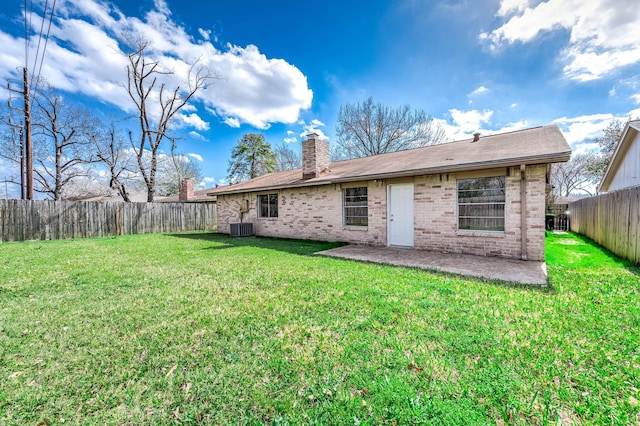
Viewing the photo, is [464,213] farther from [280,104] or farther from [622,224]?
[280,104]

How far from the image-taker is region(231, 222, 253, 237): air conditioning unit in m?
13.0

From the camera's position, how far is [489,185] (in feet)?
23.4

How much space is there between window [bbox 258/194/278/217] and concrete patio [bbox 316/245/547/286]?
5260mm

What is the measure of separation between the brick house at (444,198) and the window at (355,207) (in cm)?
4

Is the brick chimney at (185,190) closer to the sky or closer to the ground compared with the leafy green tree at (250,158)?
closer to the ground

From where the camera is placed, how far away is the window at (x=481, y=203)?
6984mm

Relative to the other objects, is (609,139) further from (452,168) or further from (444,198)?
(452,168)

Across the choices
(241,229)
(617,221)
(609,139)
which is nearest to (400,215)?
(617,221)

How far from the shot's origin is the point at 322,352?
259 cm

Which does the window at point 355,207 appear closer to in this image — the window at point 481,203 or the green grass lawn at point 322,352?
the window at point 481,203

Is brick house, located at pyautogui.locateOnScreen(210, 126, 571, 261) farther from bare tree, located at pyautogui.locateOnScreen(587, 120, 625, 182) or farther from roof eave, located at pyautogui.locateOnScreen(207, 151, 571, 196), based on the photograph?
bare tree, located at pyautogui.locateOnScreen(587, 120, 625, 182)

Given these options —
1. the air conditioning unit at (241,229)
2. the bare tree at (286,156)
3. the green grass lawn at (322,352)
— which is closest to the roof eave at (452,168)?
the green grass lawn at (322,352)

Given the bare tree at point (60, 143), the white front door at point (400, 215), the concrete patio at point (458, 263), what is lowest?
the concrete patio at point (458, 263)

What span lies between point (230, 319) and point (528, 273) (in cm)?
560
